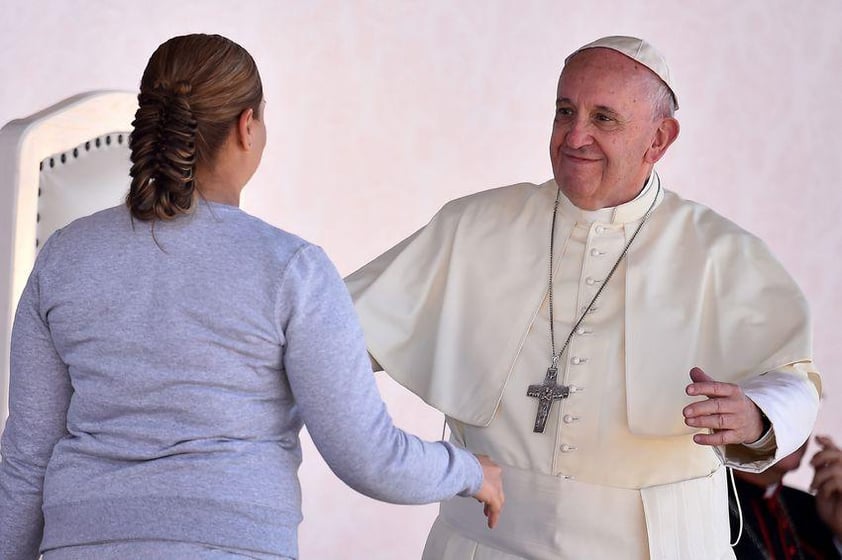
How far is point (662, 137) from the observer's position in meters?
2.92

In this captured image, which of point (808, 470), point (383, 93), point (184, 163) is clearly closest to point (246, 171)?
point (184, 163)

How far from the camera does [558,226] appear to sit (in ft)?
9.80

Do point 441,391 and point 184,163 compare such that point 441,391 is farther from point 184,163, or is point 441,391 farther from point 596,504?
point 184,163

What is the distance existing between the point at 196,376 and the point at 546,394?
1146 millimetres

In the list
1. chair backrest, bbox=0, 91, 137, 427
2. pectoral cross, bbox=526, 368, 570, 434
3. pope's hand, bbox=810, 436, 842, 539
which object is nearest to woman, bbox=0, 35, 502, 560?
pectoral cross, bbox=526, 368, 570, 434

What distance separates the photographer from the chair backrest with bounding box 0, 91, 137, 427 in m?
3.04

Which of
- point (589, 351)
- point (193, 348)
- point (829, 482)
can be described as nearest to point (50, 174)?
point (589, 351)

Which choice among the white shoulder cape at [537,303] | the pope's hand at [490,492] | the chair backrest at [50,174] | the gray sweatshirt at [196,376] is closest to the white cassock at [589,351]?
the white shoulder cape at [537,303]

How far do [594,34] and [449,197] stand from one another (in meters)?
0.94

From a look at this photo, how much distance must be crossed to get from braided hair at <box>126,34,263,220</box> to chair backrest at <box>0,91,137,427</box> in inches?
51.5

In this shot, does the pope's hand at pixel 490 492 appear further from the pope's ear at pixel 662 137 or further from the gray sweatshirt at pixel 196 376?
the pope's ear at pixel 662 137

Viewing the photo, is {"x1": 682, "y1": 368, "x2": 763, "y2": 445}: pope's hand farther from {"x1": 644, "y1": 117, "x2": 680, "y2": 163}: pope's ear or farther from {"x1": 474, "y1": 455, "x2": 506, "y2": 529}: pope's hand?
{"x1": 644, "y1": 117, "x2": 680, "y2": 163}: pope's ear

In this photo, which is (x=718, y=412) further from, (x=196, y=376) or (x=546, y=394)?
(x=196, y=376)

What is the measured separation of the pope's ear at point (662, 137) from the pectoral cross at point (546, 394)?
54cm
